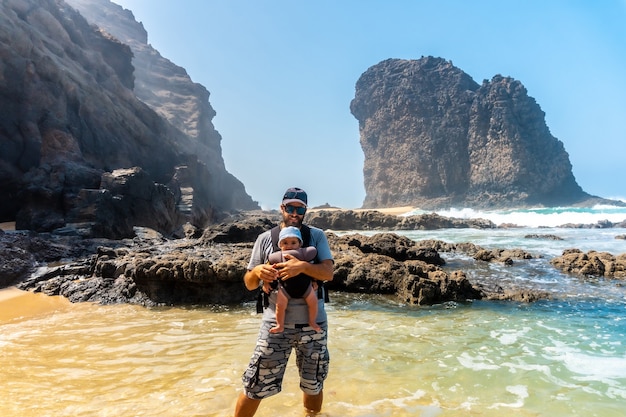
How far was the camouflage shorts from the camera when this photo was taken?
277cm

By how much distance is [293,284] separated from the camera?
8.88ft

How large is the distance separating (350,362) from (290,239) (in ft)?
8.61

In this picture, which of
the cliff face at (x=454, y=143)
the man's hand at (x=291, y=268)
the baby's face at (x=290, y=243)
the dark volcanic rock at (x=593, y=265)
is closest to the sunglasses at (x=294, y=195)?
the baby's face at (x=290, y=243)

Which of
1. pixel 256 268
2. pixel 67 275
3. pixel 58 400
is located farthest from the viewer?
pixel 67 275

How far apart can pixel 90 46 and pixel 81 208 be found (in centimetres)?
3151

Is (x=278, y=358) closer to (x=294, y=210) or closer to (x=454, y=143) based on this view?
(x=294, y=210)

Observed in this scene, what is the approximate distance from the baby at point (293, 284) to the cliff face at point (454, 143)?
265ft

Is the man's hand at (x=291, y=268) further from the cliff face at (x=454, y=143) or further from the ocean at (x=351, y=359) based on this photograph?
the cliff face at (x=454, y=143)

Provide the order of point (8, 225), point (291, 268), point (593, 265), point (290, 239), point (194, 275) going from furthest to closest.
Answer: point (8, 225) → point (593, 265) → point (194, 275) → point (290, 239) → point (291, 268)

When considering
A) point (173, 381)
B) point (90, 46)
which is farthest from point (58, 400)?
point (90, 46)

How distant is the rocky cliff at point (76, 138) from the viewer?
59.5 ft

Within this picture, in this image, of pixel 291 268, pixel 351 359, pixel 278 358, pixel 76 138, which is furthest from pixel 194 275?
pixel 76 138

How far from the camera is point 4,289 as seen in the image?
28.6ft

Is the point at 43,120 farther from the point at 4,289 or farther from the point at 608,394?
the point at 608,394
